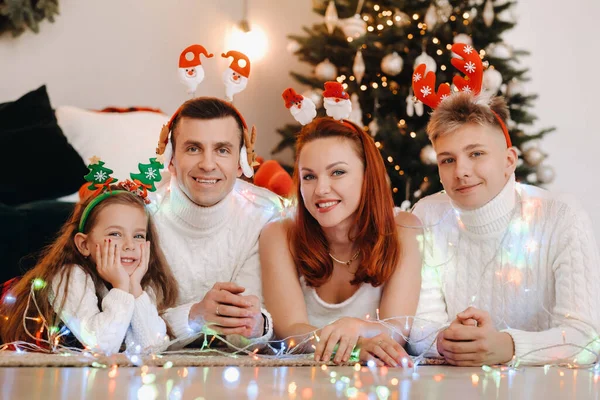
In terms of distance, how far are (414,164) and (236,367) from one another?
2040 millimetres

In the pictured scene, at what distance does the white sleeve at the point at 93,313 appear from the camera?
186cm

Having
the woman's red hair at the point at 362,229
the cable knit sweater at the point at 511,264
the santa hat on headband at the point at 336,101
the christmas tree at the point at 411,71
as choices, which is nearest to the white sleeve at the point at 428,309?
the cable knit sweater at the point at 511,264

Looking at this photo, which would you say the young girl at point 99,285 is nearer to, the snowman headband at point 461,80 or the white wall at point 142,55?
the snowman headband at point 461,80

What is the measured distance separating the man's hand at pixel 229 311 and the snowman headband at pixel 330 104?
0.57 m

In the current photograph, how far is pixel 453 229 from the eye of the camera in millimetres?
2180

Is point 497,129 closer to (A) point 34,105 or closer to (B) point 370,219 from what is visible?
(B) point 370,219

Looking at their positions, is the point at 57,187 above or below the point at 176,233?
above

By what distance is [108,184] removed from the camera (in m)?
2.11

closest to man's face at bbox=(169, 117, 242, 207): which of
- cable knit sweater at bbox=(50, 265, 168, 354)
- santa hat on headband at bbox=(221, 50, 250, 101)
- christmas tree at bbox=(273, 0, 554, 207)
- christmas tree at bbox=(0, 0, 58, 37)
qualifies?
santa hat on headband at bbox=(221, 50, 250, 101)

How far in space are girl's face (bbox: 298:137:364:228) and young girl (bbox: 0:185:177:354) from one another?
0.47m

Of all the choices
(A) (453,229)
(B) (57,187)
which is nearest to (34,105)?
(B) (57,187)

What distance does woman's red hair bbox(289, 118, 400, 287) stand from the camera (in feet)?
6.86

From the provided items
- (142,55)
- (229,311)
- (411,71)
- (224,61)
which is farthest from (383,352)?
(224,61)

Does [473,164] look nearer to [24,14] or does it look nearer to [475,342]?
[475,342]
